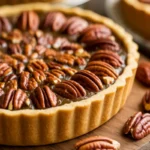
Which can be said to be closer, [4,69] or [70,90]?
[70,90]

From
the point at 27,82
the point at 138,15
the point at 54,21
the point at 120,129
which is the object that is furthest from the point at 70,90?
the point at 138,15

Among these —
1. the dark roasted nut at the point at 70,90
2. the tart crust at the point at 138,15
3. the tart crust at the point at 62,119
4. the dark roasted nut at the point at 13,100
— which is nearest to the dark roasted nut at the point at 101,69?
the tart crust at the point at 62,119

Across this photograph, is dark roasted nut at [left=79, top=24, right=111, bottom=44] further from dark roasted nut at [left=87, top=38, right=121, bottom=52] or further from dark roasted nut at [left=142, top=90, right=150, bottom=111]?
dark roasted nut at [left=142, top=90, right=150, bottom=111]

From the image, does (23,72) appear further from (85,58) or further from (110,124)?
(110,124)

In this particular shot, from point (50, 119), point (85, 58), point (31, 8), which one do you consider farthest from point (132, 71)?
point (31, 8)

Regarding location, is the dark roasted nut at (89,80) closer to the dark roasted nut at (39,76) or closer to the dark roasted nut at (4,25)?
the dark roasted nut at (39,76)

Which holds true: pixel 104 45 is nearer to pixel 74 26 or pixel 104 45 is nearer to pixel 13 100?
pixel 74 26
